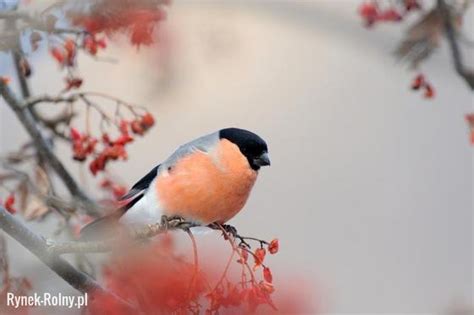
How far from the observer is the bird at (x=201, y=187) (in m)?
0.96

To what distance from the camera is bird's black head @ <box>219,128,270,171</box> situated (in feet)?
3.14

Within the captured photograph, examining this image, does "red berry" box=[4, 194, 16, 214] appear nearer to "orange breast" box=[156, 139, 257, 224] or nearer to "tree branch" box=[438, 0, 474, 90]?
"orange breast" box=[156, 139, 257, 224]

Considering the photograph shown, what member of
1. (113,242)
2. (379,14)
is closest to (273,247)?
(113,242)

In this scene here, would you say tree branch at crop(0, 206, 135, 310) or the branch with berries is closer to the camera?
tree branch at crop(0, 206, 135, 310)

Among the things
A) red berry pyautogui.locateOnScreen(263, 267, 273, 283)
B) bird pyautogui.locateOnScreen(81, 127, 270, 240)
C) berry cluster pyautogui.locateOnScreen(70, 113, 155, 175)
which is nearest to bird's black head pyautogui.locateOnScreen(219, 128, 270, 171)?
bird pyautogui.locateOnScreen(81, 127, 270, 240)

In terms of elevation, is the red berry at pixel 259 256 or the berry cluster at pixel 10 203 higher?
the berry cluster at pixel 10 203

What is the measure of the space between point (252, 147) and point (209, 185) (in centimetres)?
7

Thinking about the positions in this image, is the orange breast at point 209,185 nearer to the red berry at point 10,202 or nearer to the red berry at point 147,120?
the red berry at point 147,120

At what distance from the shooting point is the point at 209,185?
3.21 ft

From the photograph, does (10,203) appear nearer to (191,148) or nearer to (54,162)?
(54,162)

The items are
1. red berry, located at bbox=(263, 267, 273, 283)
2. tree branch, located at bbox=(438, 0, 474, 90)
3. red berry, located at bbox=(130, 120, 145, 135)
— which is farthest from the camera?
red berry, located at bbox=(130, 120, 145, 135)

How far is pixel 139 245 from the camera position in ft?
2.81

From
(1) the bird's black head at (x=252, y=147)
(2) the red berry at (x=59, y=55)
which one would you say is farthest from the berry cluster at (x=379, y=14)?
(2) the red berry at (x=59, y=55)

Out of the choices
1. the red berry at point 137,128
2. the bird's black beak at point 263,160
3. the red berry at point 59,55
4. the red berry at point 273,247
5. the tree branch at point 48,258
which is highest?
the red berry at point 59,55
